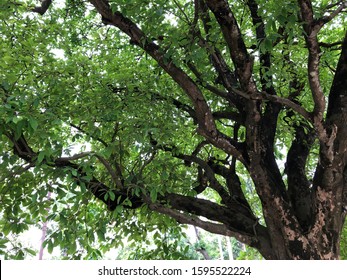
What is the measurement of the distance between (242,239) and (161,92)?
1.98 metres

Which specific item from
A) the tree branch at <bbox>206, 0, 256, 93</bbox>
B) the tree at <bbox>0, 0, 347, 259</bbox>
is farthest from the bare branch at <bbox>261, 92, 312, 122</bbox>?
the tree branch at <bbox>206, 0, 256, 93</bbox>

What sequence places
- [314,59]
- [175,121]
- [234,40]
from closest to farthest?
[314,59] < [234,40] < [175,121]

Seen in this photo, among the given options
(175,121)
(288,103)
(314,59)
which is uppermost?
(175,121)

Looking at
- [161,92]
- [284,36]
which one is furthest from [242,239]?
[284,36]

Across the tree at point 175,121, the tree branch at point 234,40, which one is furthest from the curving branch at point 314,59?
the tree branch at point 234,40

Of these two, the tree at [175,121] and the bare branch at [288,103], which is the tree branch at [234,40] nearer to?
the tree at [175,121]

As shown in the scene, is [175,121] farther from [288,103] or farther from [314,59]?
[314,59]

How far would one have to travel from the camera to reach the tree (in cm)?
298

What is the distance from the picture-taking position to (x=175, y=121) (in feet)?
13.6

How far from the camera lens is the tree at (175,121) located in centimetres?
298

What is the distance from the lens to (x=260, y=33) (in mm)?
3984

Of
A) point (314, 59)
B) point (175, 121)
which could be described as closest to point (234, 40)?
point (314, 59)
